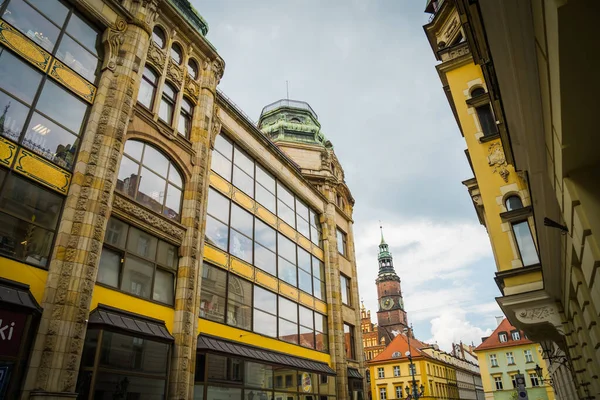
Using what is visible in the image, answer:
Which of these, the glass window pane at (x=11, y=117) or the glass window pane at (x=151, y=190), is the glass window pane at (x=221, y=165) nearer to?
the glass window pane at (x=151, y=190)

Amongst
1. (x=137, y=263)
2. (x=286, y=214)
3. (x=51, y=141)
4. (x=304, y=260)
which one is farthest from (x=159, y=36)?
(x=304, y=260)

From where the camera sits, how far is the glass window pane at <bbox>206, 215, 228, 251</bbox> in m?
19.5

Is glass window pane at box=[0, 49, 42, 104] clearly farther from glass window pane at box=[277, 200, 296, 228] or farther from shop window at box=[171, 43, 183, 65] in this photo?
glass window pane at box=[277, 200, 296, 228]

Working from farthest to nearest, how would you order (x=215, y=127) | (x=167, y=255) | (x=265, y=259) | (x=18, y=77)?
(x=265, y=259), (x=215, y=127), (x=167, y=255), (x=18, y=77)

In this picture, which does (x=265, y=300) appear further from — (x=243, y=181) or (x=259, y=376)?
(x=243, y=181)

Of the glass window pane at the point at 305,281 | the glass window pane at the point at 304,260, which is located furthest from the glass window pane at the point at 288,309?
the glass window pane at the point at 304,260

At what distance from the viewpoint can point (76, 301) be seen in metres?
12.0

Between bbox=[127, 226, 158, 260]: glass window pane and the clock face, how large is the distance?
110384 millimetres

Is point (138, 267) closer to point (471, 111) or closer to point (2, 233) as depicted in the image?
point (2, 233)

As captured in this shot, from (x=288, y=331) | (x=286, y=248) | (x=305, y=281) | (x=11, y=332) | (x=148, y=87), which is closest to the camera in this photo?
(x=11, y=332)

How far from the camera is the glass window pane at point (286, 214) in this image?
87.6 feet

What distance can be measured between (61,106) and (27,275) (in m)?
5.79

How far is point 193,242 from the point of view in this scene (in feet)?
57.3

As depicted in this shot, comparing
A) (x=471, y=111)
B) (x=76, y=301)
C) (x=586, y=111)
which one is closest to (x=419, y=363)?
(x=471, y=111)
